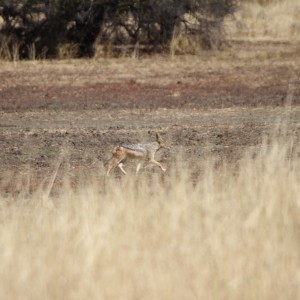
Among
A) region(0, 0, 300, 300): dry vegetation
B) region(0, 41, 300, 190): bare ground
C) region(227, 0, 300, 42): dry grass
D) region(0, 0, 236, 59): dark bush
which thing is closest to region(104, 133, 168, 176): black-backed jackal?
region(0, 0, 300, 300): dry vegetation

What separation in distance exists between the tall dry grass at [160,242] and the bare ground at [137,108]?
3301mm

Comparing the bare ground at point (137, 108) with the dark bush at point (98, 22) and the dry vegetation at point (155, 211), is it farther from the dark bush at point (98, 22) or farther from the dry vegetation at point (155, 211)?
the dark bush at point (98, 22)

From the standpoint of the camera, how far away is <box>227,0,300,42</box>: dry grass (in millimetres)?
31016

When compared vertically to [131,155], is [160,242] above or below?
above

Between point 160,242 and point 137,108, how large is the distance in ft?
37.9

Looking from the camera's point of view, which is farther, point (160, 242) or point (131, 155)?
point (131, 155)

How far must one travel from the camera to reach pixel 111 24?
26.9 metres

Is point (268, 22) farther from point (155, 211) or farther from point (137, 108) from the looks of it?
point (155, 211)

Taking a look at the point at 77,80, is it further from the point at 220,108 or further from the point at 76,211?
the point at 76,211

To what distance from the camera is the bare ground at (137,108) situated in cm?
1439

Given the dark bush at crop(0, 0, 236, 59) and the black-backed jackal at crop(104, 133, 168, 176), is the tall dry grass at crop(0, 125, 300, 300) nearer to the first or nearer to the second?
the black-backed jackal at crop(104, 133, 168, 176)

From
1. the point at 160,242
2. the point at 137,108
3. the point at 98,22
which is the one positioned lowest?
the point at 137,108

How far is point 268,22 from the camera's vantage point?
1325 inches

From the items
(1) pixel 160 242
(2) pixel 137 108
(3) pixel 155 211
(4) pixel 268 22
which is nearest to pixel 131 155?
(3) pixel 155 211
